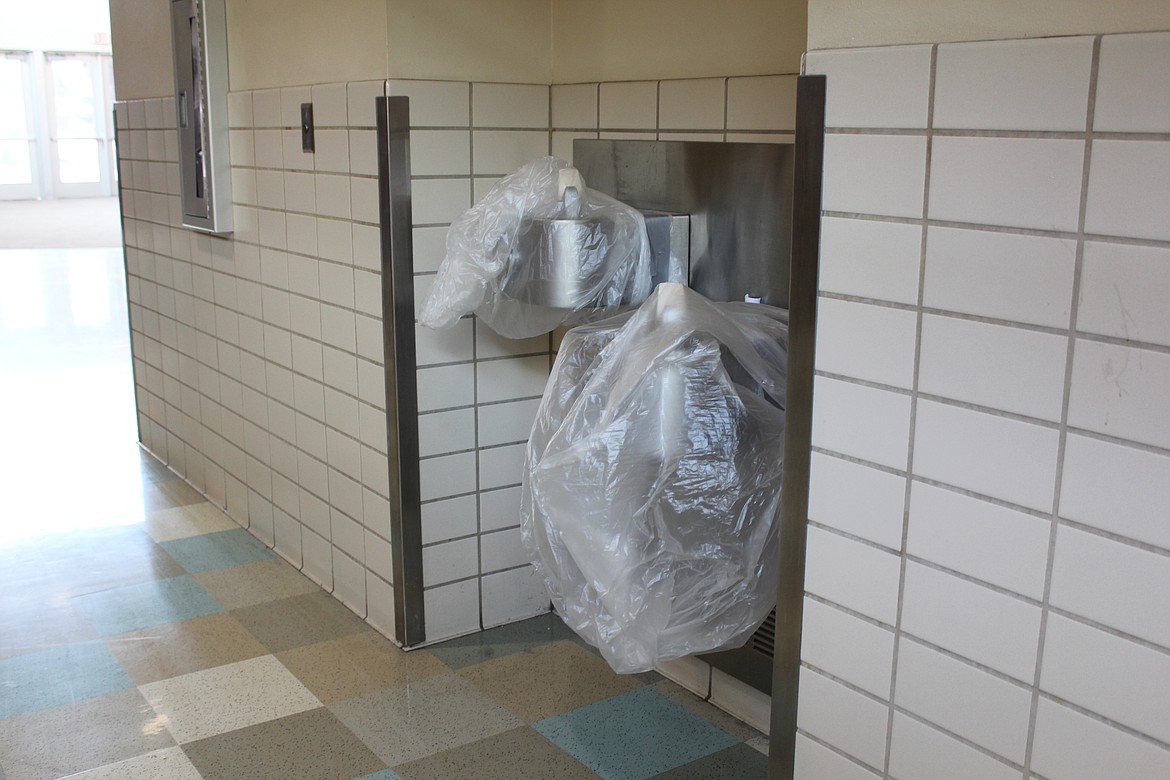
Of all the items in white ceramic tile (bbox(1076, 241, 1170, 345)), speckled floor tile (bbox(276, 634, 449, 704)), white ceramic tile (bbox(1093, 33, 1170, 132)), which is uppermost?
white ceramic tile (bbox(1093, 33, 1170, 132))

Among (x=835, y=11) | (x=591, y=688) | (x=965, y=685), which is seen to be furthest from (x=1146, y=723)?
(x=591, y=688)

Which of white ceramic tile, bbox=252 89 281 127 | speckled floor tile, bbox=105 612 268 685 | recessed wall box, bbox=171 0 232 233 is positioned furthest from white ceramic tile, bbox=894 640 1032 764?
recessed wall box, bbox=171 0 232 233

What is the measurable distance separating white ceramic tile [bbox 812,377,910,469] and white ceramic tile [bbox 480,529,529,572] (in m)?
1.35

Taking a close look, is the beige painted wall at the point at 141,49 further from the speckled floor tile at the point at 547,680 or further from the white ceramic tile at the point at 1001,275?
the white ceramic tile at the point at 1001,275

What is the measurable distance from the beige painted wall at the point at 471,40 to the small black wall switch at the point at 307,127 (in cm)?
44

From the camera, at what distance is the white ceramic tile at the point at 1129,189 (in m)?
1.15

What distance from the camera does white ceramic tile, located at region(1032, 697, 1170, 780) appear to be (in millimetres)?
1232

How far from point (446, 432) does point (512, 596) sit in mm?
494

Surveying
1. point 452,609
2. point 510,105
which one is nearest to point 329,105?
point 510,105

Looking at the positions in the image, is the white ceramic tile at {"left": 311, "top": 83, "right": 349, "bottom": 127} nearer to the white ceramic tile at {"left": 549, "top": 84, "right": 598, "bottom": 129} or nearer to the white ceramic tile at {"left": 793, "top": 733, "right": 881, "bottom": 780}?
the white ceramic tile at {"left": 549, "top": 84, "right": 598, "bottom": 129}

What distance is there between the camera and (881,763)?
1549 mm

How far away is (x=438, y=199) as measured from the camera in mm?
2502

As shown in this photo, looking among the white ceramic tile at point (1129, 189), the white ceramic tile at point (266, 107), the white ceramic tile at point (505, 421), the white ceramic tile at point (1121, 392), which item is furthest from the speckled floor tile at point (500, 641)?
the white ceramic tile at point (1129, 189)

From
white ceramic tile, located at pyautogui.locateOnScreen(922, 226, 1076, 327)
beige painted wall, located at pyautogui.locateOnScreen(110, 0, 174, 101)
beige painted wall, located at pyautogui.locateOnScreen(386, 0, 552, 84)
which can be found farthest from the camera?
beige painted wall, located at pyautogui.locateOnScreen(110, 0, 174, 101)
